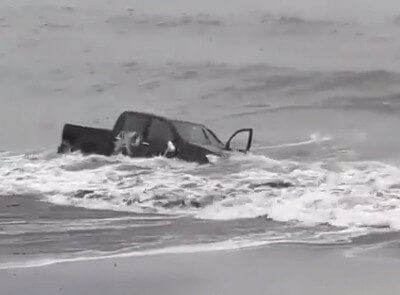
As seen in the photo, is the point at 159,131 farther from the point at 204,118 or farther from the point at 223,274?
the point at 223,274

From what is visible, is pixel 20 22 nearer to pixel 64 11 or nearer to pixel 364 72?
pixel 64 11

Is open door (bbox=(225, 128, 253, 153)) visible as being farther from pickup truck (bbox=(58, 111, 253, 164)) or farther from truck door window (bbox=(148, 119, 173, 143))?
truck door window (bbox=(148, 119, 173, 143))

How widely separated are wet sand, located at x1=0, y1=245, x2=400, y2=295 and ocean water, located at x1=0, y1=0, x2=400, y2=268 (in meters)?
0.02

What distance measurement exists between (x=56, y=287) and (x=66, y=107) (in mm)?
343

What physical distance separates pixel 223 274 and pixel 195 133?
10.6 inches

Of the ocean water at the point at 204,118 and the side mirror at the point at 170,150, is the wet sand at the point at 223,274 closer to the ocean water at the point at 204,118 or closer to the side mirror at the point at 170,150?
the ocean water at the point at 204,118

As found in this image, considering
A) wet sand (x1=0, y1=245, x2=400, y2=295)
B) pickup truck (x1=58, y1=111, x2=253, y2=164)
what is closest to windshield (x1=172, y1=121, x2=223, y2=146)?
pickup truck (x1=58, y1=111, x2=253, y2=164)

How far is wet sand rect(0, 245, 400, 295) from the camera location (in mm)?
1379

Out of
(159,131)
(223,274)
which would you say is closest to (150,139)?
(159,131)

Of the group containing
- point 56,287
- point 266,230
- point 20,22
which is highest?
point 20,22

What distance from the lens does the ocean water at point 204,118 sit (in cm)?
141

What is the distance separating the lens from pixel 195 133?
56.5 inches

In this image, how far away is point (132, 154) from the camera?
1.44 meters

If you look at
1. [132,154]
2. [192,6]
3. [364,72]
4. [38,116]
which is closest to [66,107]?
[38,116]
